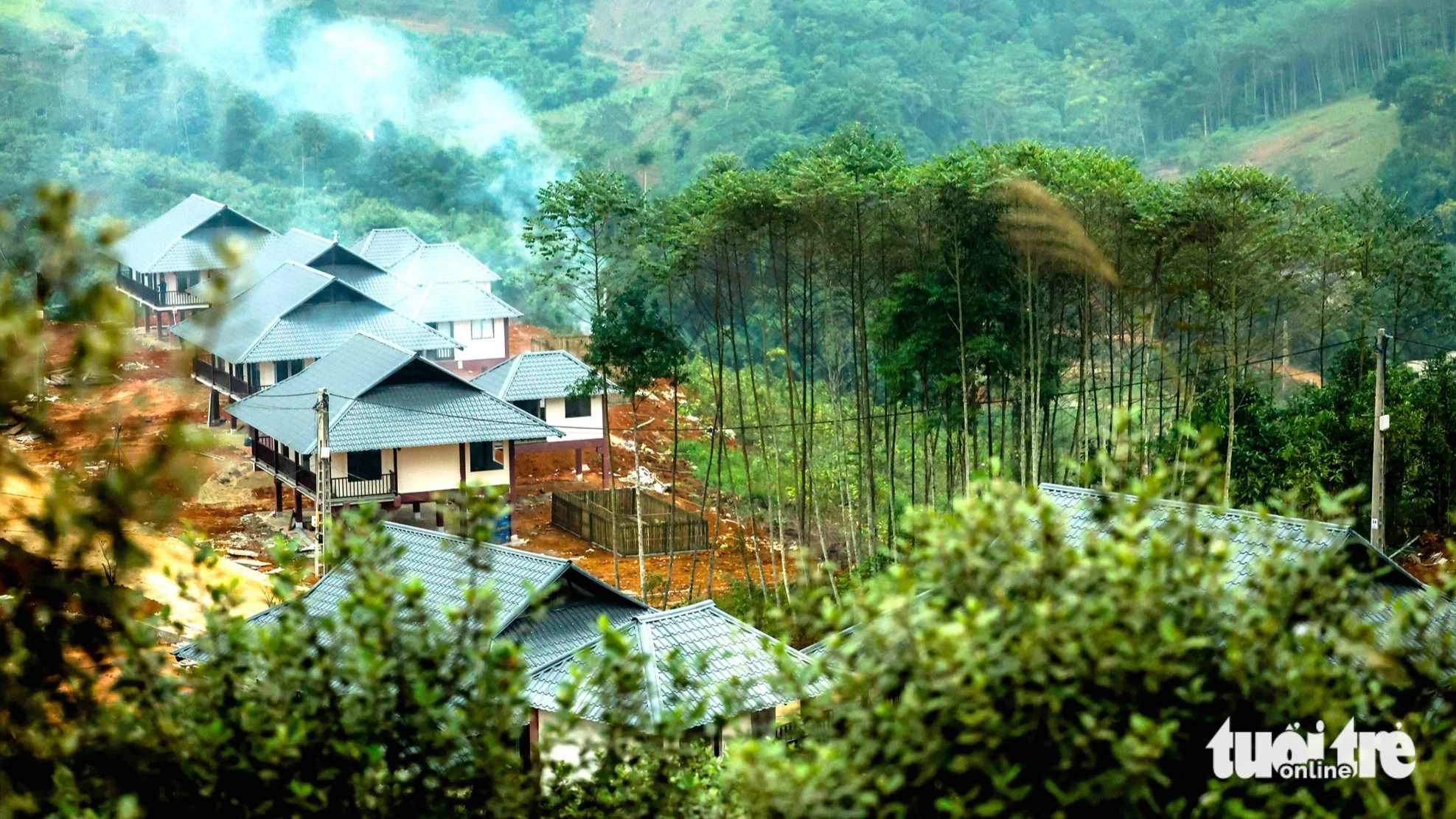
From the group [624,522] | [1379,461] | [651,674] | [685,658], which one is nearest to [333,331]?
[624,522]

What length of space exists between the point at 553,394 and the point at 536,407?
434mm

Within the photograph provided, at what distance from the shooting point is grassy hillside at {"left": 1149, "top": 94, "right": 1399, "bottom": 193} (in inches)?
1654

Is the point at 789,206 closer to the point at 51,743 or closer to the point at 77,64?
the point at 51,743

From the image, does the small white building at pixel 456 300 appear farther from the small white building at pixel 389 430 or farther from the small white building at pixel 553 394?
the small white building at pixel 389 430

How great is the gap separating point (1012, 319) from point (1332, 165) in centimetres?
2945

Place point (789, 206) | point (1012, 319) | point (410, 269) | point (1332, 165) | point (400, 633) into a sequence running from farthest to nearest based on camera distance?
1. point (1332, 165)
2. point (410, 269)
3. point (1012, 319)
4. point (789, 206)
5. point (400, 633)

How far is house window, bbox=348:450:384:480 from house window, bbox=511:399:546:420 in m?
3.95

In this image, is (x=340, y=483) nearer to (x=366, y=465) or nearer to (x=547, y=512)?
(x=366, y=465)

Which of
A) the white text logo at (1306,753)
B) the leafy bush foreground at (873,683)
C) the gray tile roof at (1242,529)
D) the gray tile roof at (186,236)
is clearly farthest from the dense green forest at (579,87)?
the white text logo at (1306,753)

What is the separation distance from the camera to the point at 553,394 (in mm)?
23766

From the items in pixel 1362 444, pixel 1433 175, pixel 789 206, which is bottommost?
pixel 1362 444

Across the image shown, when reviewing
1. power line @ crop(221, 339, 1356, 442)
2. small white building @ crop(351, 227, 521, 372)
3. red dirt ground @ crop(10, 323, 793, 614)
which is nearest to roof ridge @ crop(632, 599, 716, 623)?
red dirt ground @ crop(10, 323, 793, 614)

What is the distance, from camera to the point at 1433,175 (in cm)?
3784

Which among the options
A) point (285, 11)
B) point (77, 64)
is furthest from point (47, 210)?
point (285, 11)
